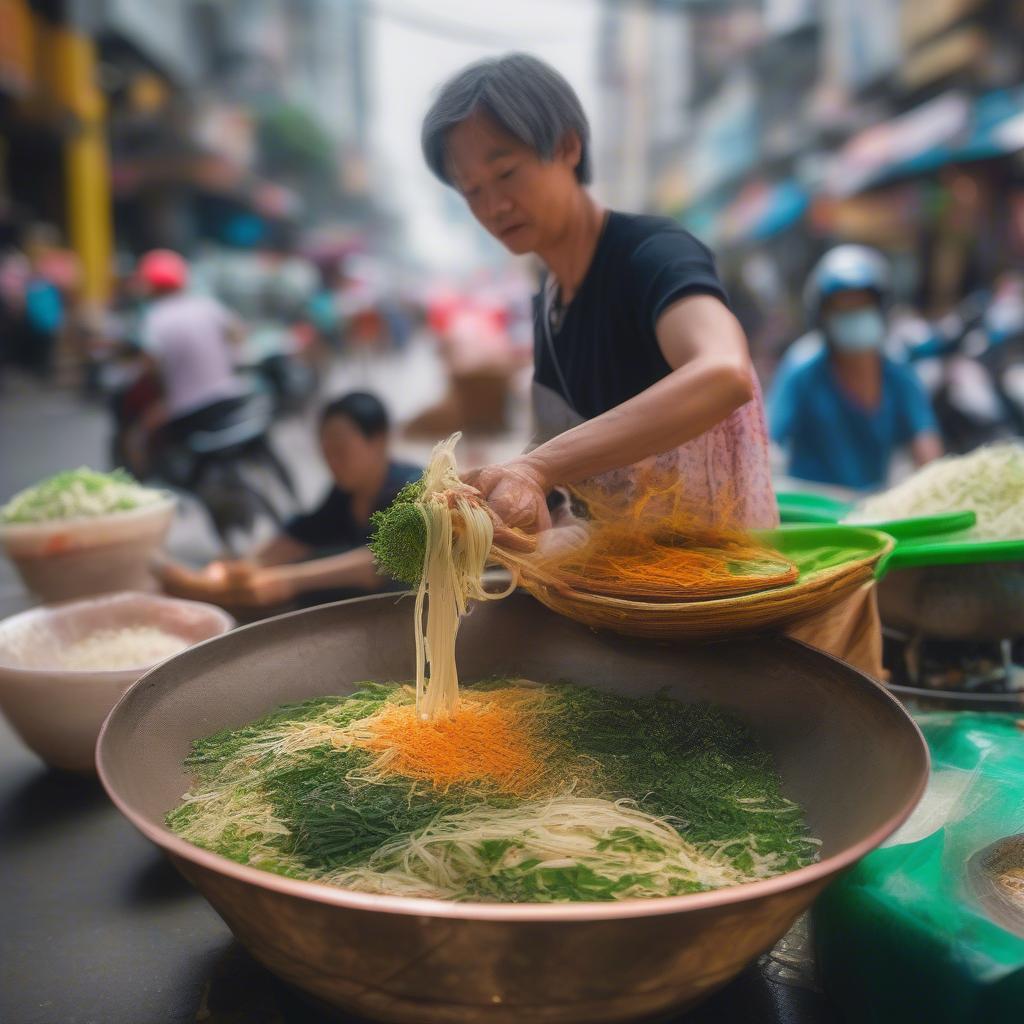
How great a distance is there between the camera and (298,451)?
10.8m

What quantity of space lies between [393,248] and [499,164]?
113m

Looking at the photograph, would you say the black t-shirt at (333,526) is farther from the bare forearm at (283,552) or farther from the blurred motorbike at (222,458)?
the blurred motorbike at (222,458)

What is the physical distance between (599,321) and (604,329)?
2 cm

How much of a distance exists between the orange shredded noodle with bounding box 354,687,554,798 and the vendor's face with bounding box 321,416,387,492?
1.96 m

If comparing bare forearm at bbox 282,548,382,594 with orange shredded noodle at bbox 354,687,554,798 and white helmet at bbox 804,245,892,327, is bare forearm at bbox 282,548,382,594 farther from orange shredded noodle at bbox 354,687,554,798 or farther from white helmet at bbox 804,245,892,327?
white helmet at bbox 804,245,892,327

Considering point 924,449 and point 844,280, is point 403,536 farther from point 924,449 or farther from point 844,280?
point 844,280

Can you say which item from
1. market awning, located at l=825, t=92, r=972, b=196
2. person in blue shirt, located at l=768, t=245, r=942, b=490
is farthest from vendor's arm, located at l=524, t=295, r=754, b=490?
market awning, located at l=825, t=92, r=972, b=196

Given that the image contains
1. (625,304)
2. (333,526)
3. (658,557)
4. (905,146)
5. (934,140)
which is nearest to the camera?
(658,557)

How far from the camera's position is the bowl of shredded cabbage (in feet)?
10.9

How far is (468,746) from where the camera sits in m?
1.87

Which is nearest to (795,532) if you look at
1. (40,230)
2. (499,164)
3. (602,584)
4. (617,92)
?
(602,584)

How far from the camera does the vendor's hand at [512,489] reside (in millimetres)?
1775

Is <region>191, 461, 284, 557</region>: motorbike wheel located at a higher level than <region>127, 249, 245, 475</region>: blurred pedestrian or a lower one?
lower

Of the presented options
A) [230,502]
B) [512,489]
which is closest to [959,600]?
[512,489]
